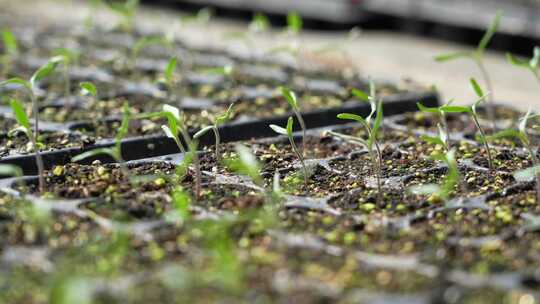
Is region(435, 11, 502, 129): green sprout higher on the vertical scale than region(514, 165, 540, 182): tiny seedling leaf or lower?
higher

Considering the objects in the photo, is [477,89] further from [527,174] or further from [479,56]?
[479,56]

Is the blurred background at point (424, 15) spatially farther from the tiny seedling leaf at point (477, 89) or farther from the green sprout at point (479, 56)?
the tiny seedling leaf at point (477, 89)

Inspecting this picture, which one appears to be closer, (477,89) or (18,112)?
(18,112)

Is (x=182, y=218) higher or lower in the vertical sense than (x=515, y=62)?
lower

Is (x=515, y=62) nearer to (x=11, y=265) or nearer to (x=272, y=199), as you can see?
(x=272, y=199)

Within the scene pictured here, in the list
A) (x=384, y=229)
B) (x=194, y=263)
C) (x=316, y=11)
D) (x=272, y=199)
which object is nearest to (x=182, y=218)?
(x=194, y=263)

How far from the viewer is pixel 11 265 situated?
1.70m

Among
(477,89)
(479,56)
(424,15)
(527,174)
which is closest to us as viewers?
(527,174)

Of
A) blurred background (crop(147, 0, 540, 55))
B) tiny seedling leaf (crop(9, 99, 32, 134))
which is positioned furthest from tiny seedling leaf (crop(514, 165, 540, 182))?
blurred background (crop(147, 0, 540, 55))

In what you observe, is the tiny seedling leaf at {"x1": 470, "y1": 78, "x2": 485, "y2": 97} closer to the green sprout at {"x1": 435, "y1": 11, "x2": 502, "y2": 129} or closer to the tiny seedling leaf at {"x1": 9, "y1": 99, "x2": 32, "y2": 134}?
the green sprout at {"x1": 435, "y1": 11, "x2": 502, "y2": 129}

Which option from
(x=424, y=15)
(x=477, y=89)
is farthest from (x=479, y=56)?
(x=424, y=15)

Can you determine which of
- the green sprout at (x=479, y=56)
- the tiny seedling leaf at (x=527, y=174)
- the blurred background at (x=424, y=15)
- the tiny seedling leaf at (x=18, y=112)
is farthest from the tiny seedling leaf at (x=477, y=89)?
the blurred background at (x=424, y=15)

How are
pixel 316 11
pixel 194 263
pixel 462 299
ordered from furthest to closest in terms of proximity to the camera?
pixel 316 11, pixel 194 263, pixel 462 299

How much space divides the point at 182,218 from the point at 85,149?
0.91 m
